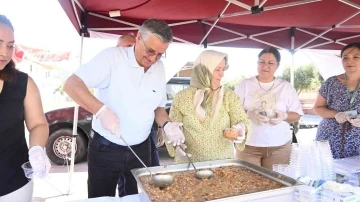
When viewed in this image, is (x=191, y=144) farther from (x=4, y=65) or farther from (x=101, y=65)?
(x=4, y=65)

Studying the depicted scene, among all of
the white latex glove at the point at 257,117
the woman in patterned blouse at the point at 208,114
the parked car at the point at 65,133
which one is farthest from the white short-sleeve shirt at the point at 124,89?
the parked car at the point at 65,133

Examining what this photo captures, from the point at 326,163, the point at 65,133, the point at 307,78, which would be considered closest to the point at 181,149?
the point at 326,163

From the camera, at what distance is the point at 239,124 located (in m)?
1.57

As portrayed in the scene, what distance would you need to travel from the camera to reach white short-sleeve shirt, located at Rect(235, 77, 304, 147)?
213 centimetres

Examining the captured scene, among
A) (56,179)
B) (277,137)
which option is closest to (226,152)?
(277,137)

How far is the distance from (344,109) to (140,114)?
4.54 feet

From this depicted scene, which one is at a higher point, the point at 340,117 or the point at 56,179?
the point at 340,117

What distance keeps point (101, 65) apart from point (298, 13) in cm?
257

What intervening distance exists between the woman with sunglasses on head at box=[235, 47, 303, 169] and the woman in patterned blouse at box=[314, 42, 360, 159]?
0.72ft

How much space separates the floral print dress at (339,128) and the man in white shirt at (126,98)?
115 cm

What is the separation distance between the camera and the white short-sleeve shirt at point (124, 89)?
60.4 inches

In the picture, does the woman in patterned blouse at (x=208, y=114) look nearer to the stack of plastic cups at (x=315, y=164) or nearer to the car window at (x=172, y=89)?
the stack of plastic cups at (x=315, y=164)

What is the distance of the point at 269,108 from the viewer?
208 centimetres

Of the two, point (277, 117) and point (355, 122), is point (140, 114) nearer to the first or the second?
point (277, 117)
